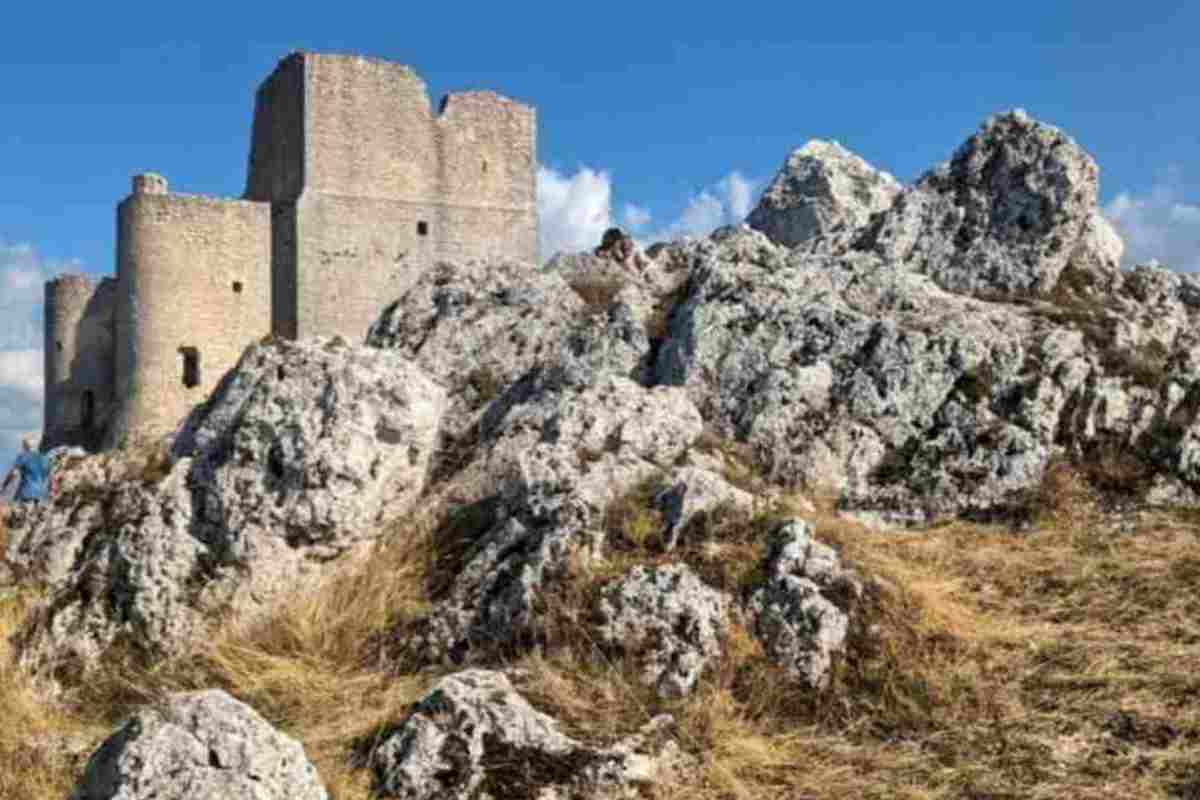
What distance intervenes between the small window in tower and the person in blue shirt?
706 inches

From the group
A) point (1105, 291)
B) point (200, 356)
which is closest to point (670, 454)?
point (1105, 291)

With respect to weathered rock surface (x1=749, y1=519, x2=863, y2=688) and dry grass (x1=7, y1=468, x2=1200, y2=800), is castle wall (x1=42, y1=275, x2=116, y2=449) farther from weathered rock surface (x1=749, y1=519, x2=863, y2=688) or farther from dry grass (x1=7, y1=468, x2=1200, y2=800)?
weathered rock surface (x1=749, y1=519, x2=863, y2=688)

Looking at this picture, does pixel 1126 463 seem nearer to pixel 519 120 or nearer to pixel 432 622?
pixel 432 622

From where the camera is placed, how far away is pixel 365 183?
84.2 feet

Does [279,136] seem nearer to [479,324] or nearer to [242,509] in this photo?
[479,324]

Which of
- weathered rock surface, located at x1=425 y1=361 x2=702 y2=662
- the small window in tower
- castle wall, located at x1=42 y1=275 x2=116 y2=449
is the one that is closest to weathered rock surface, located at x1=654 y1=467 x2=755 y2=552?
weathered rock surface, located at x1=425 y1=361 x2=702 y2=662

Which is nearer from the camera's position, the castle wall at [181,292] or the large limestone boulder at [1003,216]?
the large limestone boulder at [1003,216]

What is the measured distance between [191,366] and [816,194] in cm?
1222

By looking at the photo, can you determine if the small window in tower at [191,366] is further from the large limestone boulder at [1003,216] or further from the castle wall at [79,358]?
the large limestone boulder at [1003,216]

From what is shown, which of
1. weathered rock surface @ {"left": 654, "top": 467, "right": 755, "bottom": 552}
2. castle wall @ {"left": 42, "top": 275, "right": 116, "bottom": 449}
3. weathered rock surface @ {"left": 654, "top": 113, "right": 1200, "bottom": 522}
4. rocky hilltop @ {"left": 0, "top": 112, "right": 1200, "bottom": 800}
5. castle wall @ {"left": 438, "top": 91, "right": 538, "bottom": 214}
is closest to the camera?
rocky hilltop @ {"left": 0, "top": 112, "right": 1200, "bottom": 800}

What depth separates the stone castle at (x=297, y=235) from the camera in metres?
25.3

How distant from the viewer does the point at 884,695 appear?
16.2ft

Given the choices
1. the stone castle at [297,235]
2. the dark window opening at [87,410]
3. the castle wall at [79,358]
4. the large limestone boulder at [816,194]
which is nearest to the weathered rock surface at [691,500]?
the large limestone boulder at [816,194]

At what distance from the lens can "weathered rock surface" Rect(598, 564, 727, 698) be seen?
201 inches
